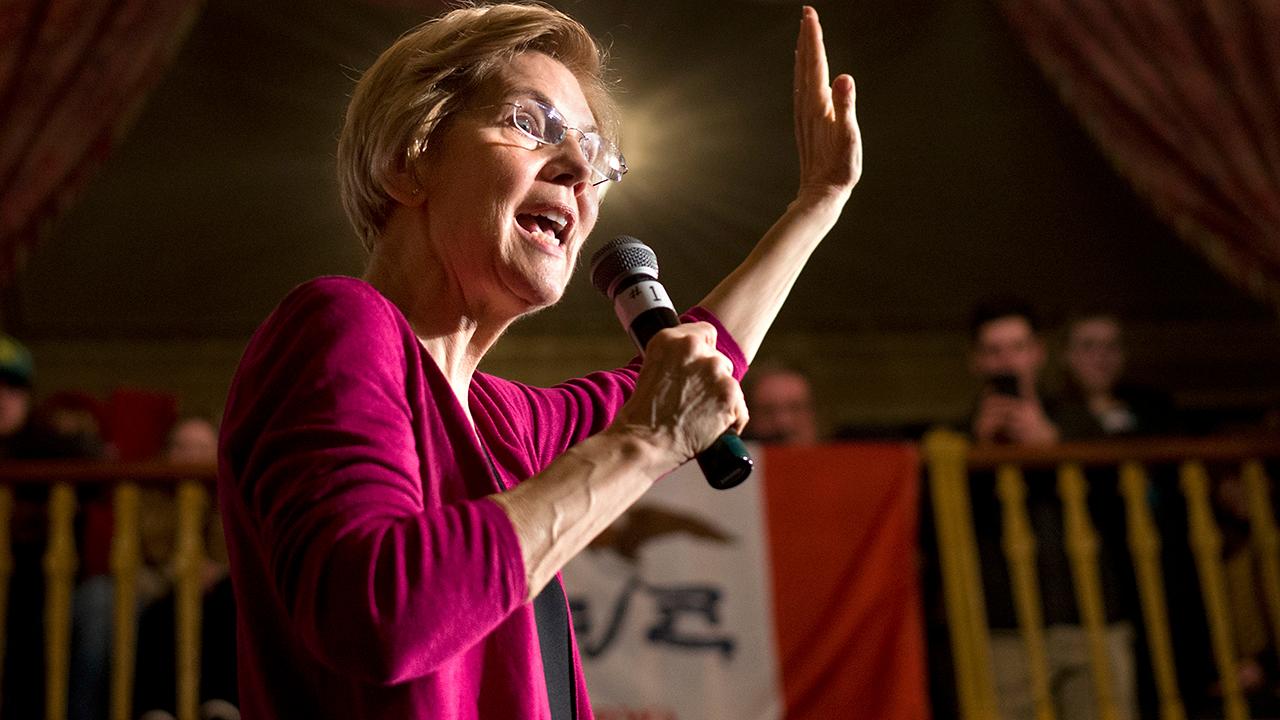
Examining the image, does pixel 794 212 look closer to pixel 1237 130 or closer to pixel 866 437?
pixel 866 437

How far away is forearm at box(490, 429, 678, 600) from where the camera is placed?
88 centimetres

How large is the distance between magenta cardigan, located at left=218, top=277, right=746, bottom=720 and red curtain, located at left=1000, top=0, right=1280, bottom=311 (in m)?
4.31

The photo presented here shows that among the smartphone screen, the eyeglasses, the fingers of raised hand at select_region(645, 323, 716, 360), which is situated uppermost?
the smartphone screen

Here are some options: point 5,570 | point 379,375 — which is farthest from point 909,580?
point 379,375

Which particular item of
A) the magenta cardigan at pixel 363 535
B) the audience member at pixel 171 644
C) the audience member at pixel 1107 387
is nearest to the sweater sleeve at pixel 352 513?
the magenta cardigan at pixel 363 535

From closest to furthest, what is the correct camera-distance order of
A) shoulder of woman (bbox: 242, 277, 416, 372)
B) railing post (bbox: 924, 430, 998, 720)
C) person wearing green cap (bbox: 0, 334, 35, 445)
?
shoulder of woman (bbox: 242, 277, 416, 372) < railing post (bbox: 924, 430, 998, 720) < person wearing green cap (bbox: 0, 334, 35, 445)

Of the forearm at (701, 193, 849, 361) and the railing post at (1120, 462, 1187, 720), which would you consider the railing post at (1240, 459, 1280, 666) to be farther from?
the forearm at (701, 193, 849, 361)

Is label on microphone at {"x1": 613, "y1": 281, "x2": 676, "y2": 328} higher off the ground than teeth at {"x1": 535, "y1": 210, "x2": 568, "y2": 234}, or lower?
lower

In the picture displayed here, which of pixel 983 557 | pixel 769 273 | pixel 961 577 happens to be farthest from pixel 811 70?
pixel 983 557

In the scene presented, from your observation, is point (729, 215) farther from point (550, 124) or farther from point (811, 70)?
point (550, 124)

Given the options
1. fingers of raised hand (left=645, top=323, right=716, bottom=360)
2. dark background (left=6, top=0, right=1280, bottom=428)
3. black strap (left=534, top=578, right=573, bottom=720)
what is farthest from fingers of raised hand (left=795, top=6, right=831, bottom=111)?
dark background (left=6, top=0, right=1280, bottom=428)

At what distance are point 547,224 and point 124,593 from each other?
88.3 inches

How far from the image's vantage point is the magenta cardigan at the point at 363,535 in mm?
830

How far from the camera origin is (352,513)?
2.75 feet
